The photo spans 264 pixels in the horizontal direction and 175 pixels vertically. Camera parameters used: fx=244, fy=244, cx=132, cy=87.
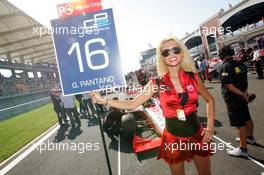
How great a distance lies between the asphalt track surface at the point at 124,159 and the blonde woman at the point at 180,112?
6.52ft

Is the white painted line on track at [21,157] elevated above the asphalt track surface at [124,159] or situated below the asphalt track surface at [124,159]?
below

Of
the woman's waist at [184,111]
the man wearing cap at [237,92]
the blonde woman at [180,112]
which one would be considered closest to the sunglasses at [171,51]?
the blonde woman at [180,112]

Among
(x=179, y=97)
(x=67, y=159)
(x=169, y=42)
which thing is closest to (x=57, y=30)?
(x=169, y=42)

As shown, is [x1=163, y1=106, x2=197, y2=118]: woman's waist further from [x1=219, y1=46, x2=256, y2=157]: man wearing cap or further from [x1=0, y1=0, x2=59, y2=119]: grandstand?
[x1=0, y1=0, x2=59, y2=119]: grandstand

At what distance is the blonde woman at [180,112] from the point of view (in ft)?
8.04

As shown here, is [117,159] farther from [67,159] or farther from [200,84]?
[200,84]

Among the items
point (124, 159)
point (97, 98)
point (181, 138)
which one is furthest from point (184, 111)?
point (124, 159)

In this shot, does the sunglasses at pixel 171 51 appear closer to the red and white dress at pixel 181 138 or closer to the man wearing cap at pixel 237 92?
the red and white dress at pixel 181 138

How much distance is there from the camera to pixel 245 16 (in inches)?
1544

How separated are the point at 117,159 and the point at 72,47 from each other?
399cm

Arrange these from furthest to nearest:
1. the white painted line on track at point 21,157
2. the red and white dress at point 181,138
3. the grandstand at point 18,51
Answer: the grandstand at point 18,51 → the white painted line on track at point 21,157 → the red and white dress at point 181,138

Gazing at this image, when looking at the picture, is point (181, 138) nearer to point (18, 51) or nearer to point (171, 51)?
point (171, 51)

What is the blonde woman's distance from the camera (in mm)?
2449

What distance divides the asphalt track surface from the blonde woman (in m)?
1.99
